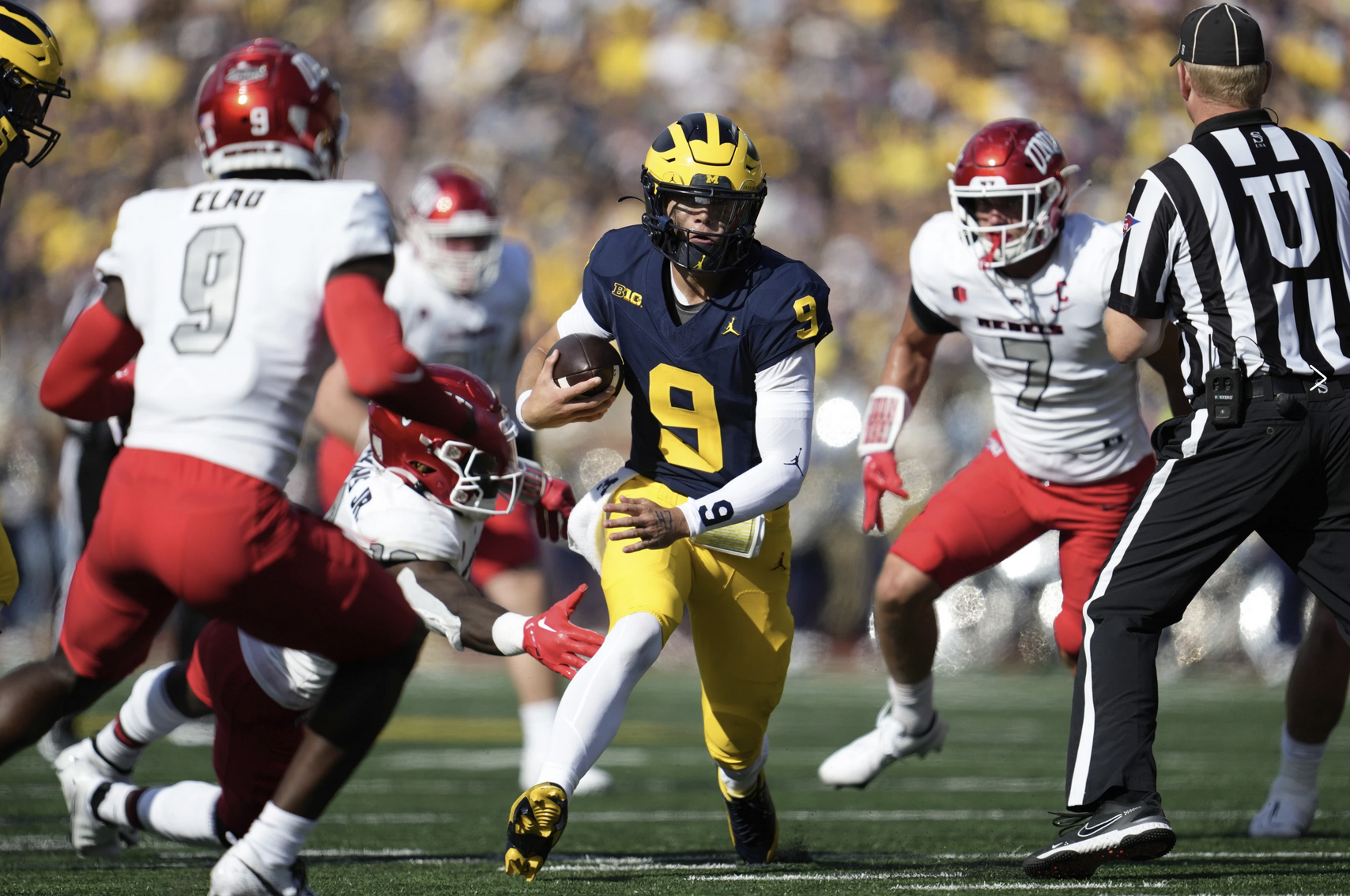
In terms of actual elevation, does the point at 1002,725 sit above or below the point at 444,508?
below

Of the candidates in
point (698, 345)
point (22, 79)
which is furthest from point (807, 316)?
point (22, 79)

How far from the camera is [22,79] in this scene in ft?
12.5

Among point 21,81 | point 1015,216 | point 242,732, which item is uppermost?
point 21,81

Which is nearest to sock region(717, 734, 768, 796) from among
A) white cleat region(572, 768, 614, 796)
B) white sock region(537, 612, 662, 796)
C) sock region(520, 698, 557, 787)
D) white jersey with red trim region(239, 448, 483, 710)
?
white sock region(537, 612, 662, 796)

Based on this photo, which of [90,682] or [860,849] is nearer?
[90,682]

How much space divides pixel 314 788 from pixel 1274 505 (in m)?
2.03

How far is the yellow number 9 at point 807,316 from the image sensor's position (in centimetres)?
372

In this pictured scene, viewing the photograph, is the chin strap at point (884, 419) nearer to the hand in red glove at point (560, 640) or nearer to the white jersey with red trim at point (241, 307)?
the hand in red glove at point (560, 640)

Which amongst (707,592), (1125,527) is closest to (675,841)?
(707,592)

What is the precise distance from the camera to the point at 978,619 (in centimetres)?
1050

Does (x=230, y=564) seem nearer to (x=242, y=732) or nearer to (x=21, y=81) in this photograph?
(x=242, y=732)

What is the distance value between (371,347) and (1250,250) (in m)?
1.82

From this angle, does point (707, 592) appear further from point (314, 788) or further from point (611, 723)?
point (314, 788)

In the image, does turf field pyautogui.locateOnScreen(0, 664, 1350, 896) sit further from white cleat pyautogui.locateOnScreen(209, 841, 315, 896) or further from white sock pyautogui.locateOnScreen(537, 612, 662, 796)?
white cleat pyautogui.locateOnScreen(209, 841, 315, 896)
